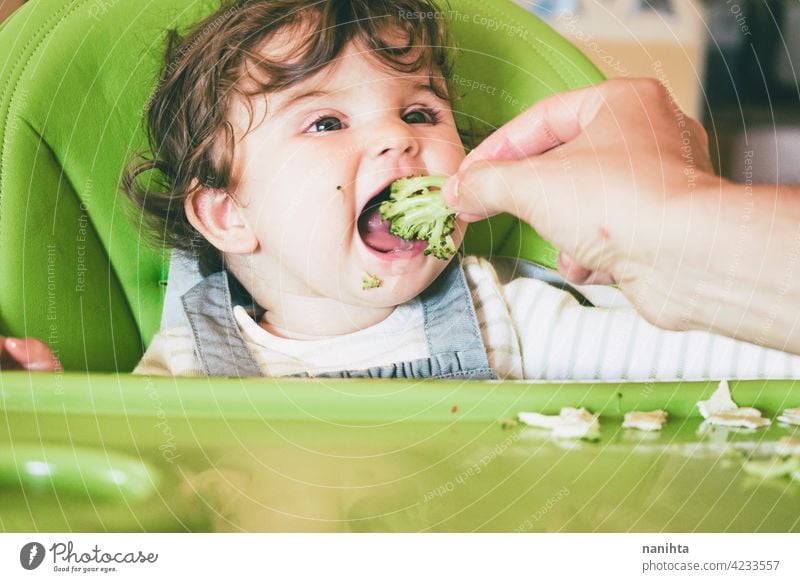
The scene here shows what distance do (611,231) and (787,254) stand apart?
0.42 feet

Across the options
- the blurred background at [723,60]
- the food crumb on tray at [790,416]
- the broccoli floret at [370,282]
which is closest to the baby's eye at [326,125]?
the broccoli floret at [370,282]

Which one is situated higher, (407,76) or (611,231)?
(407,76)

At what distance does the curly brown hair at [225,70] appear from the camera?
0.62m

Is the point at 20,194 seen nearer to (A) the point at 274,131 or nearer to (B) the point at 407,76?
(A) the point at 274,131

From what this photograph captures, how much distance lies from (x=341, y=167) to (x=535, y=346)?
205 mm

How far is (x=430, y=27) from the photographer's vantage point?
0.67 meters

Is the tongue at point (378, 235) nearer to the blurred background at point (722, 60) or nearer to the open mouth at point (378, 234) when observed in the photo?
the open mouth at point (378, 234)

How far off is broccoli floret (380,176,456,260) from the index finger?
0.03 m

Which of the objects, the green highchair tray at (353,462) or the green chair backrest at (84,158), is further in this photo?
the green chair backrest at (84,158)

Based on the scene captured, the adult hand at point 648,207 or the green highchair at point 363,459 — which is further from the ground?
the adult hand at point 648,207

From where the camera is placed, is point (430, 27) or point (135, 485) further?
point (430, 27)

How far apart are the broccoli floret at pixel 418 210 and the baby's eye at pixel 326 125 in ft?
0.19

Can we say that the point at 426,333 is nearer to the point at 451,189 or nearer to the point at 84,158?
the point at 451,189
